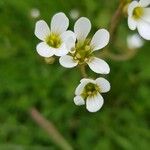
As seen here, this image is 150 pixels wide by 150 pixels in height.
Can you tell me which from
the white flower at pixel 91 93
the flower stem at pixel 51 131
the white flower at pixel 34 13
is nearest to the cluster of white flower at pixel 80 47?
the white flower at pixel 91 93

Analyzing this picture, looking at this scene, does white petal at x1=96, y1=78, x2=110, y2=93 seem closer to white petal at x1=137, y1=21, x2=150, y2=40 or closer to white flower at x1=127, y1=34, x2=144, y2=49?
white petal at x1=137, y1=21, x2=150, y2=40

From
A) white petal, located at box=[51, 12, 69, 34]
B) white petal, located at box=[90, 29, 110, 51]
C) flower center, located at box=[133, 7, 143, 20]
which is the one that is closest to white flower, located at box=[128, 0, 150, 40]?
flower center, located at box=[133, 7, 143, 20]

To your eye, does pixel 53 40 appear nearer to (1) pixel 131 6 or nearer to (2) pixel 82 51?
(2) pixel 82 51

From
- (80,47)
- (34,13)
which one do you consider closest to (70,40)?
(80,47)

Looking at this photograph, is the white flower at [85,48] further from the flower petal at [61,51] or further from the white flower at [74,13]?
the white flower at [74,13]

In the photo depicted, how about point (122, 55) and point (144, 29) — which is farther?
point (122, 55)

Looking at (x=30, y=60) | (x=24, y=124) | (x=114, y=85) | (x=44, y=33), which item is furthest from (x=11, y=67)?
(x=44, y=33)

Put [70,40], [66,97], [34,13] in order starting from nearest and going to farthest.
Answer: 1. [70,40]
2. [34,13]
3. [66,97]
